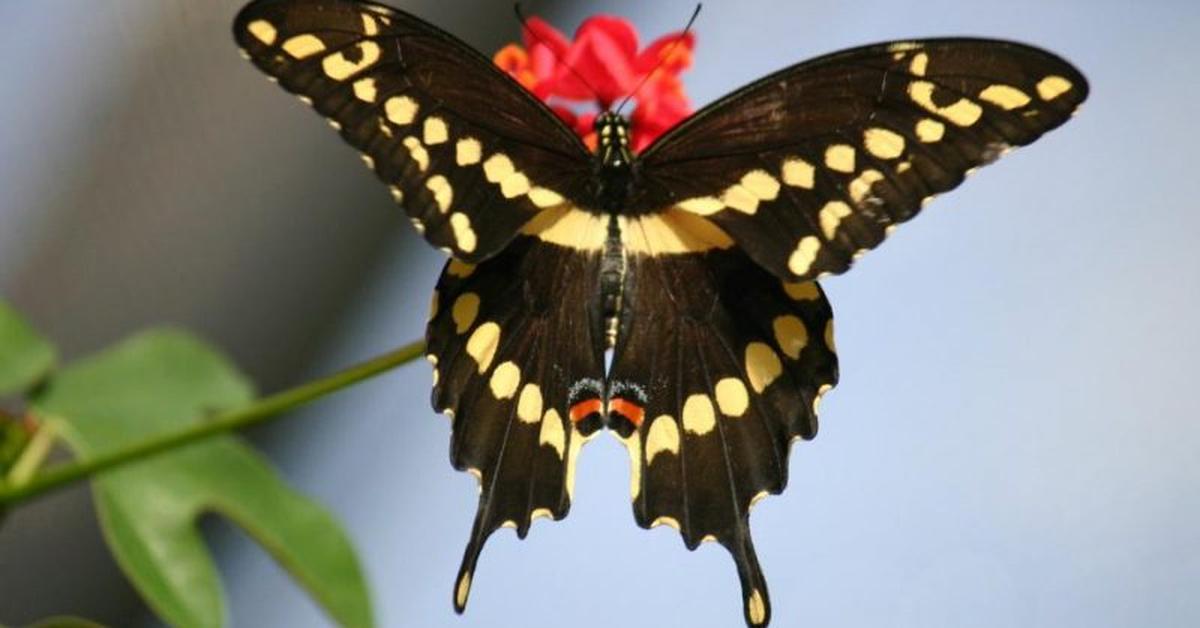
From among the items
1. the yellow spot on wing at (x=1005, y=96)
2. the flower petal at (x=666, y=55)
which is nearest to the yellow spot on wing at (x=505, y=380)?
the flower petal at (x=666, y=55)

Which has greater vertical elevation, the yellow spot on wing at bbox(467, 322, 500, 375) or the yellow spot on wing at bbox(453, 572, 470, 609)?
the yellow spot on wing at bbox(467, 322, 500, 375)

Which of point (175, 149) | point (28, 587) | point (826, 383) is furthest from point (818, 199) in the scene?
point (28, 587)

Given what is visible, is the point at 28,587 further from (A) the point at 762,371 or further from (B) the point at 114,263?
(A) the point at 762,371

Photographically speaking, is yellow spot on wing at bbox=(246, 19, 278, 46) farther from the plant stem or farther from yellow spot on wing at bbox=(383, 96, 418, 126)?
the plant stem

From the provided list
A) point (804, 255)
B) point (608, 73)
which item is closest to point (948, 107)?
point (804, 255)

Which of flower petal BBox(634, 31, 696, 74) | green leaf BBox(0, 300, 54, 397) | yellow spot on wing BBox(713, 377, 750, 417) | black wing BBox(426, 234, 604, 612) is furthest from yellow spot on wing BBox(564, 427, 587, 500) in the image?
green leaf BBox(0, 300, 54, 397)

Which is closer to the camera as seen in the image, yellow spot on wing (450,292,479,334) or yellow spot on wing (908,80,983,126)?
yellow spot on wing (908,80,983,126)

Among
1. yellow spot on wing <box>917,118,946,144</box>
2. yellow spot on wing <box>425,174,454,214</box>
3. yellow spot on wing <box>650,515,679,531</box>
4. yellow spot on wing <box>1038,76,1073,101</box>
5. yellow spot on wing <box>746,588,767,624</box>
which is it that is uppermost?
yellow spot on wing <box>1038,76,1073,101</box>

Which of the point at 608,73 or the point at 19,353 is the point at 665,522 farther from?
the point at 19,353
